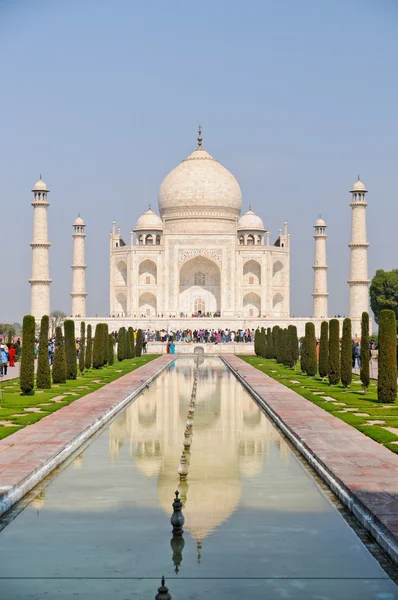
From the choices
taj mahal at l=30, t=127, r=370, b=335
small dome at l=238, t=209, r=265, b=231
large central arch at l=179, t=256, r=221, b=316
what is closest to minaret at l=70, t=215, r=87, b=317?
taj mahal at l=30, t=127, r=370, b=335

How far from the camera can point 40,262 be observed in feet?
129

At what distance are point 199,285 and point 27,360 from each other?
30577mm

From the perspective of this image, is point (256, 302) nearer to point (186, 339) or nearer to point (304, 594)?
point (186, 339)

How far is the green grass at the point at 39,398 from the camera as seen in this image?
33.4 feet

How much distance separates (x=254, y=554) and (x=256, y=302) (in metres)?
38.5

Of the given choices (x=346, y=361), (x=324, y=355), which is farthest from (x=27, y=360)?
(x=324, y=355)

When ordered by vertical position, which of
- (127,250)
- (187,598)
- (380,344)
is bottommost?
(187,598)

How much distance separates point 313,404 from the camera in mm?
12258

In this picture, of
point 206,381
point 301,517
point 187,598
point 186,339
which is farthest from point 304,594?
point 186,339

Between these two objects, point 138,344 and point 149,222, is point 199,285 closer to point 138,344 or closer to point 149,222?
point 149,222

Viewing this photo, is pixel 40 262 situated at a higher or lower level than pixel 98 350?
higher

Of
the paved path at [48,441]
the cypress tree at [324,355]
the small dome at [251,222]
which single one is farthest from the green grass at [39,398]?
the small dome at [251,222]

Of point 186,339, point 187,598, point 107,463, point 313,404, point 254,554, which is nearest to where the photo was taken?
point 187,598

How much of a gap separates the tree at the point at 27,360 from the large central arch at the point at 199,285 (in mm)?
29409
